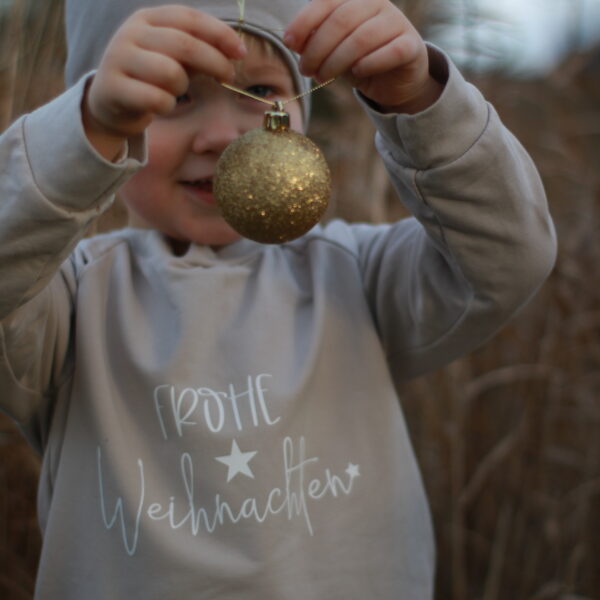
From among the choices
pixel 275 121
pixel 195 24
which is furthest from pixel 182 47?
pixel 275 121

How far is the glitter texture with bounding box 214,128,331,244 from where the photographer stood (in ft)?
2.26

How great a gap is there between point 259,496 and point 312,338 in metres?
0.22

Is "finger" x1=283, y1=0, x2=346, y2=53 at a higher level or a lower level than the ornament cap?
higher

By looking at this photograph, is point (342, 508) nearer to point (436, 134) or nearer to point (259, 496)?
point (259, 496)

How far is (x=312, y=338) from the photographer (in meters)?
0.93

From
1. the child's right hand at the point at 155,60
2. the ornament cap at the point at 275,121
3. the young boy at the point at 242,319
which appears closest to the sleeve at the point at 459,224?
the young boy at the point at 242,319

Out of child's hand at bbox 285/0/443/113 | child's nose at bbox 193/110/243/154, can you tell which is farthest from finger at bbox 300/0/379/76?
child's nose at bbox 193/110/243/154

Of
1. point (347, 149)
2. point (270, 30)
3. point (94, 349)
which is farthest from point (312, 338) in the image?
point (347, 149)

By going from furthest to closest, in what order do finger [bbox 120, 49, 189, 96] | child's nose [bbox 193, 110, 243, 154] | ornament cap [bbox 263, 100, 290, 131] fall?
1. child's nose [bbox 193, 110, 243, 154]
2. ornament cap [bbox 263, 100, 290, 131]
3. finger [bbox 120, 49, 189, 96]

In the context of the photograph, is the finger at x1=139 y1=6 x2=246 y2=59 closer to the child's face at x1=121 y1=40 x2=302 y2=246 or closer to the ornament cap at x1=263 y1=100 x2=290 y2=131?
the ornament cap at x1=263 y1=100 x2=290 y2=131

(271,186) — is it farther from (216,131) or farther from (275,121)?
(216,131)

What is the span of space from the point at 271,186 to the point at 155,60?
165 mm

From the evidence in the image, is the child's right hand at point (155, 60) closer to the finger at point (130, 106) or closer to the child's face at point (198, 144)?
the finger at point (130, 106)

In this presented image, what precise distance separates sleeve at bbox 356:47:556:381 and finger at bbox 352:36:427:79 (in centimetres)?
6
